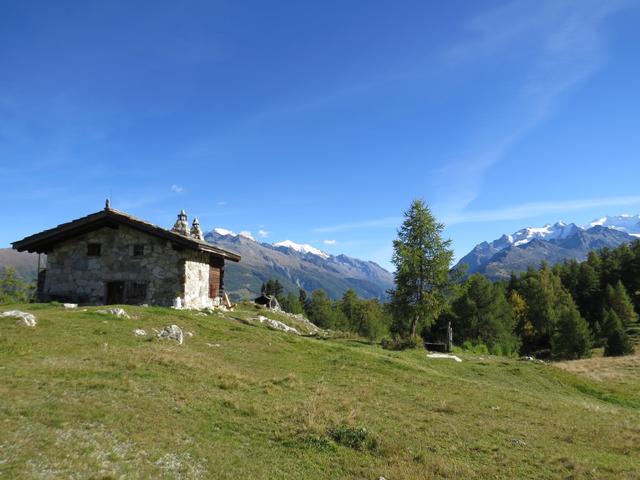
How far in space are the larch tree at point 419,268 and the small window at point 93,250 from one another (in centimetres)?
A: 2771

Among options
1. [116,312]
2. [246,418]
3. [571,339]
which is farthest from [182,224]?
[571,339]

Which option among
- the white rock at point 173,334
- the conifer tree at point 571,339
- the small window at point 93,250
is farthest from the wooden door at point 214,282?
the conifer tree at point 571,339

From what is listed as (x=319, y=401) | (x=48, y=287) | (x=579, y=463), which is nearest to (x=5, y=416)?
(x=319, y=401)

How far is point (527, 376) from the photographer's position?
30.2 m

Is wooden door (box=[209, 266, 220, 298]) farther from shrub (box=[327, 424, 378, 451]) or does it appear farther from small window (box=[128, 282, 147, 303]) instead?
shrub (box=[327, 424, 378, 451])

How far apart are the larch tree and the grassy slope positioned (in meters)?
20.5

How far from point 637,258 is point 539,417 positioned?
122 metres

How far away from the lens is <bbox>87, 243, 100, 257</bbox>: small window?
3322cm

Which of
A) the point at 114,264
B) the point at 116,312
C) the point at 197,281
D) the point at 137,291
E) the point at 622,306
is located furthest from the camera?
the point at 622,306

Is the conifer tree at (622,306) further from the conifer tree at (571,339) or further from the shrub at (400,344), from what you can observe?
the shrub at (400,344)

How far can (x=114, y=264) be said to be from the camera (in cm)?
3303

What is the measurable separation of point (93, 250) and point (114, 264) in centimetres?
207

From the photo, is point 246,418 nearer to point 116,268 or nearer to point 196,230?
point 116,268

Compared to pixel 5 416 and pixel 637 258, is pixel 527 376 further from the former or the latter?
pixel 637 258
